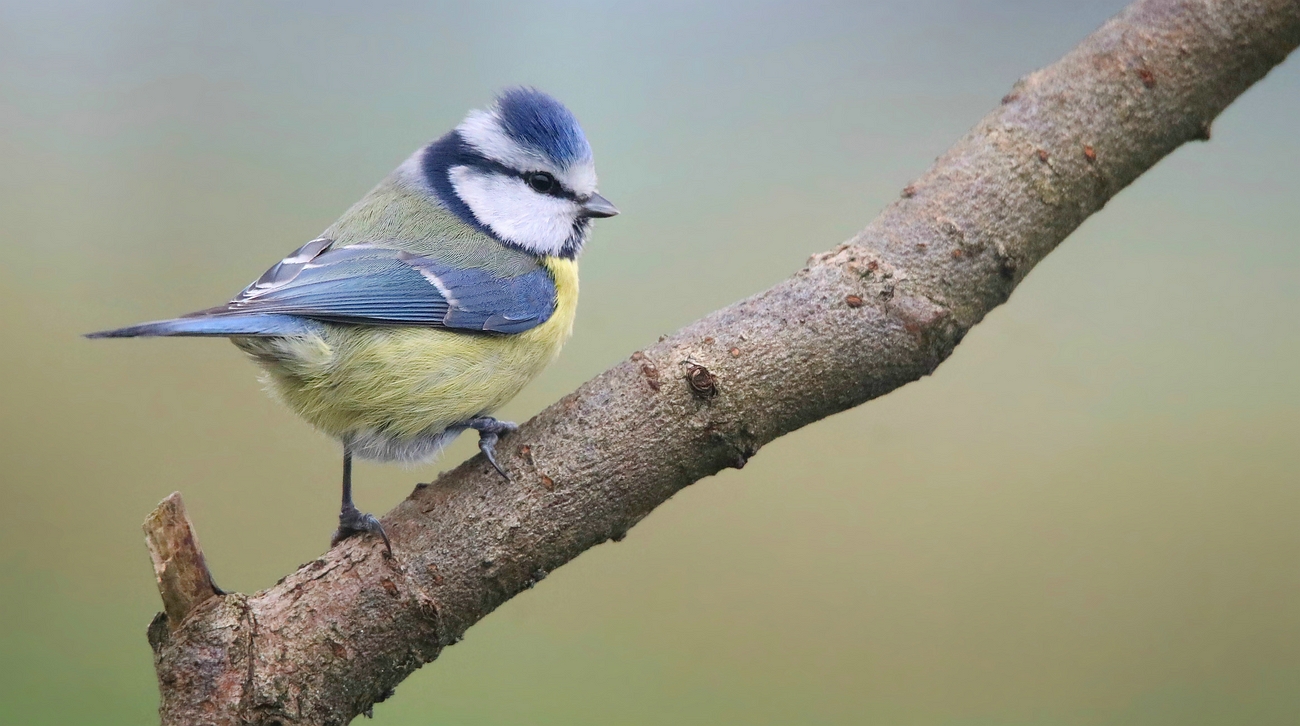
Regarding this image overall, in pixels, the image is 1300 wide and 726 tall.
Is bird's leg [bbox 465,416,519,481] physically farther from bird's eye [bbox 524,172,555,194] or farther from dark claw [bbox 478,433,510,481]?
bird's eye [bbox 524,172,555,194]

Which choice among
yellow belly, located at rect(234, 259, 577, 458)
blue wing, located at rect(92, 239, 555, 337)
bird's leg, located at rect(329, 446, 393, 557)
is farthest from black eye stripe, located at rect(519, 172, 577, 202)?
bird's leg, located at rect(329, 446, 393, 557)

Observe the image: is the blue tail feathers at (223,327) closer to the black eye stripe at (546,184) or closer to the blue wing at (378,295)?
the blue wing at (378,295)

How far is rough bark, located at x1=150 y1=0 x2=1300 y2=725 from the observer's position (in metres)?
1.28

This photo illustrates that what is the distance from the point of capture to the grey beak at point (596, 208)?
177 centimetres

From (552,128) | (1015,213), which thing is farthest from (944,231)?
(552,128)

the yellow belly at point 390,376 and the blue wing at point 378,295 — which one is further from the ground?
the blue wing at point 378,295

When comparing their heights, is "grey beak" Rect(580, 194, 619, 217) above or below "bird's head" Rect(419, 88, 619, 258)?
below

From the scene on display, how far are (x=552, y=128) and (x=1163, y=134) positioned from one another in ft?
3.25

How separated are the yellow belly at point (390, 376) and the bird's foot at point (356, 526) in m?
0.17

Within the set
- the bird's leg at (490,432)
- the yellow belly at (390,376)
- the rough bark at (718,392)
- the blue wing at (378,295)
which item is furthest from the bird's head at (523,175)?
the rough bark at (718,392)

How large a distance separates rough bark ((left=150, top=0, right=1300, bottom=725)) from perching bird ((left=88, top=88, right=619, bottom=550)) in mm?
94

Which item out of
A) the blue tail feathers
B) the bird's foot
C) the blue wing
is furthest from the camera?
the blue wing

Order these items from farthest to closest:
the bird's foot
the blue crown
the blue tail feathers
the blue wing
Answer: the blue crown
the blue wing
the bird's foot
the blue tail feathers

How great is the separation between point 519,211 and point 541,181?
2.9 inches
